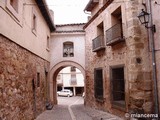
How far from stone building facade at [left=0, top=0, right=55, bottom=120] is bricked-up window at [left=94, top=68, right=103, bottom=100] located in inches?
124

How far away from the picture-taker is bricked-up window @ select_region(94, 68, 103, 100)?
414 inches

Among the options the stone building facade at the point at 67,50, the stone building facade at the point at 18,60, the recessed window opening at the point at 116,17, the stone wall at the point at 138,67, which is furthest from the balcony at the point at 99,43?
the stone building facade at the point at 67,50

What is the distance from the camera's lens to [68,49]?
50.3 ft

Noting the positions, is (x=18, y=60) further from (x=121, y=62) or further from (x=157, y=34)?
(x=157, y=34)

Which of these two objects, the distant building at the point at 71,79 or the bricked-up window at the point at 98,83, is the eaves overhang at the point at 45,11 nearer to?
the bricked-up window at the point at 98,83

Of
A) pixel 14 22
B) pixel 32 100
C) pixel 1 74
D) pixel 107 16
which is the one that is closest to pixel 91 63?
pixel 107 16

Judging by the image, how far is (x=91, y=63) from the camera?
12.4 meters

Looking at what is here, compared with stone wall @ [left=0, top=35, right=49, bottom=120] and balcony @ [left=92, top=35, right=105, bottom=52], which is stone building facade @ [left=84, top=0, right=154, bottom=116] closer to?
balcony @ [left=92, top=35, right=105, bottom=52]

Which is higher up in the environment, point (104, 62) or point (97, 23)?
point (97, 23)

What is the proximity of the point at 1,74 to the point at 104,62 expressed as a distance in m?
5.52

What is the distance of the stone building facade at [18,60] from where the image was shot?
5539 mm

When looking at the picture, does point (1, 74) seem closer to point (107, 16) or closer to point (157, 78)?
point (157, 78)

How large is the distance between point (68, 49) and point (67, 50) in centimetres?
11

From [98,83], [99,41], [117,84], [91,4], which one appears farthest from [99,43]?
[91,4]
